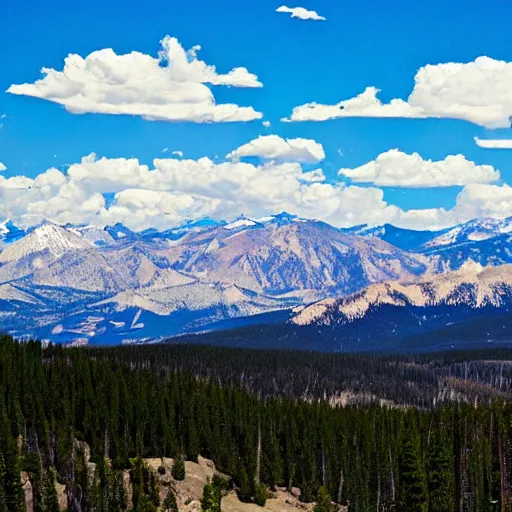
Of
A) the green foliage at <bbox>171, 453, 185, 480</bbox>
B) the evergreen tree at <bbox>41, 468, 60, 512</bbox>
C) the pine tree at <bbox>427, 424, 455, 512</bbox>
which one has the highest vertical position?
the evergreen tree at <bbox>41, 468, 60, 512</bbox>

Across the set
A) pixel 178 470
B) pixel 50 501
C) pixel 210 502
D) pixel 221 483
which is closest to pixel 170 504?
pixel 210 502

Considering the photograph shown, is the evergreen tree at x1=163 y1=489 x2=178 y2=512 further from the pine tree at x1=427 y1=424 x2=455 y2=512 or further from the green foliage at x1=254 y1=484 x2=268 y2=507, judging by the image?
the pine tree at x1=427 y1=424 x2=455 y2=512

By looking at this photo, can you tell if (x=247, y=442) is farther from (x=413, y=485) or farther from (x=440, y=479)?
(x=440, y=479)

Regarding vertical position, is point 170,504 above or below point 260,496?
above

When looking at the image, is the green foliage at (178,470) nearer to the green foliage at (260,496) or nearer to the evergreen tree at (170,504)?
the green foliage at (260,496)

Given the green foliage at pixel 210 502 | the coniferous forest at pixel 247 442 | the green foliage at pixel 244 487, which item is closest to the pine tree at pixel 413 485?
the coniferous forest at pixel 247 442

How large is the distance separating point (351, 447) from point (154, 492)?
61.7 metres

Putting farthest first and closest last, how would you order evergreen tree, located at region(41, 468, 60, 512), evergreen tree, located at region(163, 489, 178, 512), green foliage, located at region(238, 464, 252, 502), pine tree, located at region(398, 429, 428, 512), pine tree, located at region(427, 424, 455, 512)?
pine tree, located at region(427, 424, 455, 512), pine tree, located at region(398, 429, 428, 512), green foliage, located at region(238, 464, 252, 502), evergreen tree, located at region(163, 489, 178, 512), evergreen tree, located at region(41, 468, 60, 512)

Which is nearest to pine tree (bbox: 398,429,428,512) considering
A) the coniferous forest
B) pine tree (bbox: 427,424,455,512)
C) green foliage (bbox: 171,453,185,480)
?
the coniferous forest

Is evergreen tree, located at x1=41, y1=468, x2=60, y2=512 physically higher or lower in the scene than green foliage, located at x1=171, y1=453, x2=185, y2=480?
higher

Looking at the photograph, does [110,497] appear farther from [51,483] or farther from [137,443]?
[137,443]

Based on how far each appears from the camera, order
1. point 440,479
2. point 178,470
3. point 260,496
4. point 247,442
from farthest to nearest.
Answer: point 247,442, point 440,479, point 260,496, point 178,470

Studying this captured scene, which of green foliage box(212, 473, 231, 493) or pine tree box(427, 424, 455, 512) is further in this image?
pine tree box(427, 424, 455, 512)

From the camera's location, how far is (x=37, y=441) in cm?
14138
